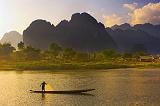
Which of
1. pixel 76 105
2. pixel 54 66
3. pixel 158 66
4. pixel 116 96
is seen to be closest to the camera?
pixel 76 105

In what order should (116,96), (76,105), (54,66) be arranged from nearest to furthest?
(76,105)
(116,96)
(54,66)

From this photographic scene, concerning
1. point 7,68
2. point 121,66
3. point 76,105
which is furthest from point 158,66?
point 76,105

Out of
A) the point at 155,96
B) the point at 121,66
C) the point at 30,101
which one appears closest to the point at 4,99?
the point at 30,101

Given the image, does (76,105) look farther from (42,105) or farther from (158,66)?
(158,66)

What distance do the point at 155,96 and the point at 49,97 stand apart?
18.8 metres

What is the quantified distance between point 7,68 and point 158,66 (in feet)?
229

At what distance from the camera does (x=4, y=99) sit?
191ft

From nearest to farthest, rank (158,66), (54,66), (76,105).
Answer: (76,105) → (54,66) → (158,66)

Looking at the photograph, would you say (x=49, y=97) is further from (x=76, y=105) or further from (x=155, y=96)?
(x=155, y=96)

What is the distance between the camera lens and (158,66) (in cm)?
15512

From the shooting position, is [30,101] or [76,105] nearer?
[76,105]

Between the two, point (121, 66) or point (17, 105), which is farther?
point (121, 66)

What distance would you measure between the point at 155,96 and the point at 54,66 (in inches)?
3524

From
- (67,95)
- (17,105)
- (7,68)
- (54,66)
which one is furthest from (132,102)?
(7,68)
